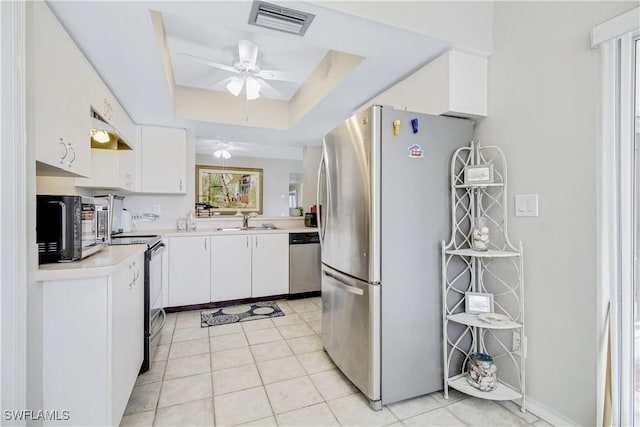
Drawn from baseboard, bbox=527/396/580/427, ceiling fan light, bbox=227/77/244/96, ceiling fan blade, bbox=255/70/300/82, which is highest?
ceiling fan blade, bbox=255/70/300/82

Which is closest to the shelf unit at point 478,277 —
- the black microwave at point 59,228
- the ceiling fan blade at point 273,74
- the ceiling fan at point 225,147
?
the ceiling fan blade at point 273,74

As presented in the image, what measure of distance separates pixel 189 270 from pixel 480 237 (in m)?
3.01

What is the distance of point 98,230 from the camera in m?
1.87

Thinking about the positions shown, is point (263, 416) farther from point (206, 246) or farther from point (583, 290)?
point (206, 246)

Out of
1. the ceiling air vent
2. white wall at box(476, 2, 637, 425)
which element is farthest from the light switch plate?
the ceiling air vent

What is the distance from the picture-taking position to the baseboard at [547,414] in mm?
1638

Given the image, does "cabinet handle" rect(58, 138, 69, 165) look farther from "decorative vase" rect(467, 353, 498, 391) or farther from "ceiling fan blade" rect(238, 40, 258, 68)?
"decorative vase" rect(467, 353, 498, 391)

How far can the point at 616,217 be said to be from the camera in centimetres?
147

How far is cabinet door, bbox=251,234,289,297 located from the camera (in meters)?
3.81

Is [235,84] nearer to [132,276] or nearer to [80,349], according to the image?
[132,276]

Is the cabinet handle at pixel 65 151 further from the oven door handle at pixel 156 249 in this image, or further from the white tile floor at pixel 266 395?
the white tile floor at pixel 266 395

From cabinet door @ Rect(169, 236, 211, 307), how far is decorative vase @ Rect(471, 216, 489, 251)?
2.83m

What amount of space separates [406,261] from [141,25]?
2.05 meters

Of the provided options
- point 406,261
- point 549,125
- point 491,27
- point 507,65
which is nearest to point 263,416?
point 406,261
